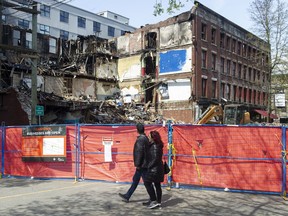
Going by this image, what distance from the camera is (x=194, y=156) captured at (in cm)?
927

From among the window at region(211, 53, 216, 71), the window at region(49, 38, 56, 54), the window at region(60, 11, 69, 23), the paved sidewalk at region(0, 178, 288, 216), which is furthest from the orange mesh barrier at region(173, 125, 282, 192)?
the window at region(60, 11, 69, 23)

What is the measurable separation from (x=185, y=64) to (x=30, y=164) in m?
29.2

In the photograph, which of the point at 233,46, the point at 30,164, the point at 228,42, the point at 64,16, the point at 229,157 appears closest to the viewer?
the point at 229,157

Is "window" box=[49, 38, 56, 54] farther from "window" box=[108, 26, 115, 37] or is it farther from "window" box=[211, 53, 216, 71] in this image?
"window" box=[108, 26, 115, 37]

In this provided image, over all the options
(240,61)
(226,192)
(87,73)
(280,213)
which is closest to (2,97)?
(87,73)

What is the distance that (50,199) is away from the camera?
8.22 m

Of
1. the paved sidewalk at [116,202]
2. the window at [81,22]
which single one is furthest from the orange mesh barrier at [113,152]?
the window at [81,22]

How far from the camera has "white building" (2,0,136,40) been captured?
52.0 metres

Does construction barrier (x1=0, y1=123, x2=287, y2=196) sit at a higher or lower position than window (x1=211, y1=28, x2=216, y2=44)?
lower

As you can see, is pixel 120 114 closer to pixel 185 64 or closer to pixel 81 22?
pixel 185 64

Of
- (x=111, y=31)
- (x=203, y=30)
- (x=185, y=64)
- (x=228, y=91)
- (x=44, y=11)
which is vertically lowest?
(x=228, y=91)

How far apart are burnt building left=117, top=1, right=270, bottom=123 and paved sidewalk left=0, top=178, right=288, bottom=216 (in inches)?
1135

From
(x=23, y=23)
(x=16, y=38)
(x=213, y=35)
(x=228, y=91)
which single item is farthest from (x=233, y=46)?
(x=23, y=23)

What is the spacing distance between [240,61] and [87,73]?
2170cm
